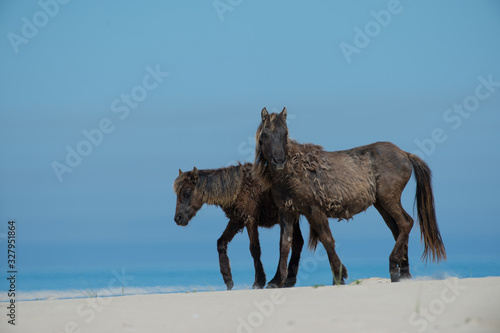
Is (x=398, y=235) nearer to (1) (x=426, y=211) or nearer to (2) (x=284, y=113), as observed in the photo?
(1) (x=426, y=211)

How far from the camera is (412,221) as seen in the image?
10.3m

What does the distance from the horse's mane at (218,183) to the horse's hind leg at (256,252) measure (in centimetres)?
60

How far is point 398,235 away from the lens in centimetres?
1039

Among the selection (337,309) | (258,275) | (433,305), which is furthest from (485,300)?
(258,275)

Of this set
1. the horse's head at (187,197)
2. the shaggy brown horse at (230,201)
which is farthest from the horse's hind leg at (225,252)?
the horse's head at (187,197)

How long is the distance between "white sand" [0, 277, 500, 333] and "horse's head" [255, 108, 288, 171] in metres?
2.30

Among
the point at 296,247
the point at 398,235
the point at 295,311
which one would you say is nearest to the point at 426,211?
the point at 398,235

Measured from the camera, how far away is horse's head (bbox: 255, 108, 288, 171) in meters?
9.19

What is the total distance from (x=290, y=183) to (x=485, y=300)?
3.99 metres

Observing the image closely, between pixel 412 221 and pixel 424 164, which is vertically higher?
pixel 424 164

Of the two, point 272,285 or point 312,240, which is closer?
point 272,285

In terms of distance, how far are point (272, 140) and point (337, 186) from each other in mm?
1309

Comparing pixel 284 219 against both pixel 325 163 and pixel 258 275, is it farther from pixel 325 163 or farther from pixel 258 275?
pixel 258 275

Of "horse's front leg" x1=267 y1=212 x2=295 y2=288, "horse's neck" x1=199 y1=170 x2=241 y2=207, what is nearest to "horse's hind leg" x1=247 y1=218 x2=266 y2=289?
"horse's neck" x1=199 y1=170 x2=241 y2=207
